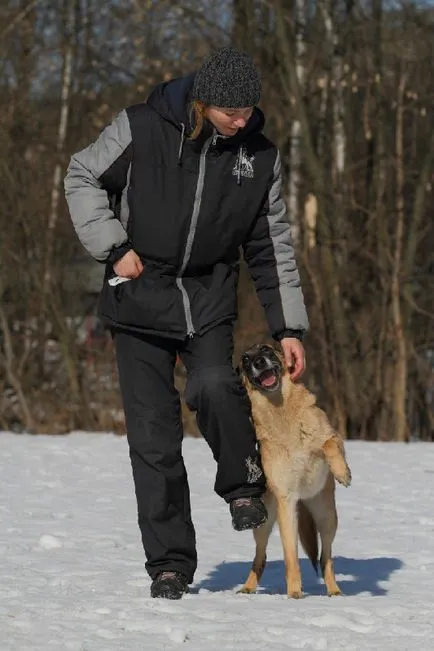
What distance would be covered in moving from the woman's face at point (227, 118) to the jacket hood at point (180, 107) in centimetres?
4

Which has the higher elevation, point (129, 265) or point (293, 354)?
point (129, 265)

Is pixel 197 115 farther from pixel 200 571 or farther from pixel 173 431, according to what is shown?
pixel 200 571

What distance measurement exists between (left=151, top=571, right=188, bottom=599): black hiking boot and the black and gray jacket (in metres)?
0.83

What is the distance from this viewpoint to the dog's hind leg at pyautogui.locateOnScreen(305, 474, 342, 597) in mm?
4930

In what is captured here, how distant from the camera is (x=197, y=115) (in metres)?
4.35

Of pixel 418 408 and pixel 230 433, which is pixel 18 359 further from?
A: pixel 230 433

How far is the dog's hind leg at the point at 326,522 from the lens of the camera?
16.2 feet

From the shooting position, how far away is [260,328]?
12.2 meters

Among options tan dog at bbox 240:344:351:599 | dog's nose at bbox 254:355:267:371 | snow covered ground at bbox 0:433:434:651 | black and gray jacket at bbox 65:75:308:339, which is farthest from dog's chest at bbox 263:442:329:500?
black and gray jacket at bbox 65:75:308:339

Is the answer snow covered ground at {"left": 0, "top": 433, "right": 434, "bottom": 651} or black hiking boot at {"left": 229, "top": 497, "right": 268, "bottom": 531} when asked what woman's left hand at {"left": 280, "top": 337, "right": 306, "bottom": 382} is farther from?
snow covered ground at {"left": 0, "top": 433, "right": 434, "bottom": 651}

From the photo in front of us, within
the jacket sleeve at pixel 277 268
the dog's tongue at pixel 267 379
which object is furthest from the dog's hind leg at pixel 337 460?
the jacket sleeve at pixel 277 268

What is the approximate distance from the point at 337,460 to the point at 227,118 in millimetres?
1259

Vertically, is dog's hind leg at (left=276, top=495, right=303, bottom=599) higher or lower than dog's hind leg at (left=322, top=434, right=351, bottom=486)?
lower

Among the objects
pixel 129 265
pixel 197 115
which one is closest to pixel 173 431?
pixel 129 265
